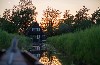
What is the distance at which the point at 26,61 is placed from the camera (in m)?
3.93

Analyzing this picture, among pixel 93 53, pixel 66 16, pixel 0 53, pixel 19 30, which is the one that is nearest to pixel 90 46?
pixel 93 53

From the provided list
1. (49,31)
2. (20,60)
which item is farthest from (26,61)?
(49,31)

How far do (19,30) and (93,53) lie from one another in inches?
2574

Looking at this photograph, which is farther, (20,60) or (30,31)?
(30,31)

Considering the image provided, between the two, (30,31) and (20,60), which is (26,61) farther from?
(30,31)

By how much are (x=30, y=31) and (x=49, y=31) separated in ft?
29.4

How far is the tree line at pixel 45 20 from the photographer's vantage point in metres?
82.6

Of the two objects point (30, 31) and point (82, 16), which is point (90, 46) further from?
point (82, 16)

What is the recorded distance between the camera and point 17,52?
12.4 ft

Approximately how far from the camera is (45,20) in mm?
102812

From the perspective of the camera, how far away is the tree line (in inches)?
3250

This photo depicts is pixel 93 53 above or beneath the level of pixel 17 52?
beneath

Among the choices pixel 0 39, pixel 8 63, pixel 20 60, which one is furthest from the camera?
pixel 0 39

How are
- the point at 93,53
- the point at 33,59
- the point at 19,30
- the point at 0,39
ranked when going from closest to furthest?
the point at 33,59 → the point at 93,53 → the point at 0,39 → the point at 19,30
